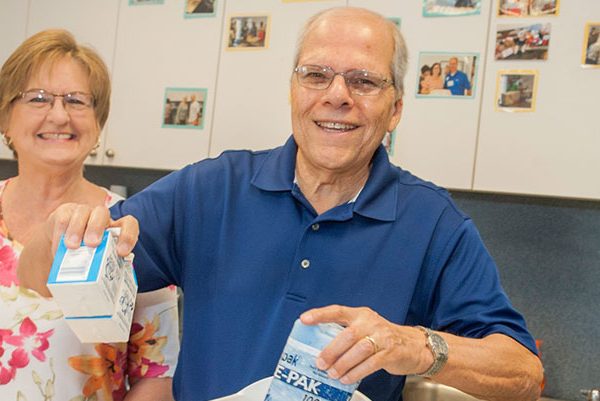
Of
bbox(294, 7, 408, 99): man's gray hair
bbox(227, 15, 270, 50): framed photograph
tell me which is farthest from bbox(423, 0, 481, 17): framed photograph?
bbox(294, 7, 408, 99): man's gray hair

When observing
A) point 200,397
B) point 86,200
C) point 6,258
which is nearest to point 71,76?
point 86,200

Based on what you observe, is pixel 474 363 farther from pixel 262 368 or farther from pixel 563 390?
pixel 563 390

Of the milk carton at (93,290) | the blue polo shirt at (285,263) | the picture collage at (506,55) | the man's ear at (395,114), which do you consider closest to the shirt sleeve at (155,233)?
the blue polo shirt at (285,263)

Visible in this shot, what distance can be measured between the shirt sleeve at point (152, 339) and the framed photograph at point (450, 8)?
1.16 meters

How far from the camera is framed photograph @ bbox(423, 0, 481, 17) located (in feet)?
6.02

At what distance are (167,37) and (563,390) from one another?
1666mm

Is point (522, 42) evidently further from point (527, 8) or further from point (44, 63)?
point (44, 63)

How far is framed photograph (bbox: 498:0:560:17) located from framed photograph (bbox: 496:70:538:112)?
15 cm

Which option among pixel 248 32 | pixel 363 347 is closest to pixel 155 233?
pixel 363 347

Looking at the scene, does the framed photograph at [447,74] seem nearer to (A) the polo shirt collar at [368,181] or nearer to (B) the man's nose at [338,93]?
(A) the polo shirt collar at [368,181]

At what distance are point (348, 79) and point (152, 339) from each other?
0.55 m

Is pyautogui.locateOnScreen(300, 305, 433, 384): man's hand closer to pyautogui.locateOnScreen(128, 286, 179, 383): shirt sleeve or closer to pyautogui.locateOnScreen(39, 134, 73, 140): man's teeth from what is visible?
pyautogui.locateOnScreen(128, 286, 179, 383): shirt sleeve

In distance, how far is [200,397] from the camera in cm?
98

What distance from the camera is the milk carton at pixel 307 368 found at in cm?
73
